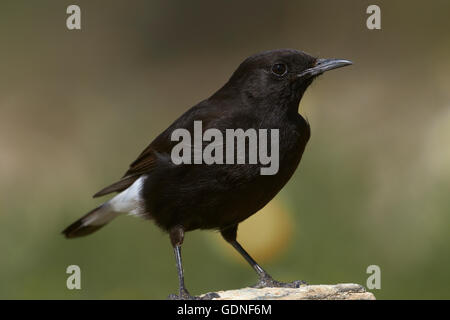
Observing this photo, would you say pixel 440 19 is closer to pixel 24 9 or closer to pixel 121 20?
pixel 121 20

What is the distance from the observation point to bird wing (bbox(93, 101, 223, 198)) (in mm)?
4975

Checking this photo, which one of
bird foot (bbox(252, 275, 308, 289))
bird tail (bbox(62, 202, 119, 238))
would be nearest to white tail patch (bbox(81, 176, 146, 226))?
bird tail (bbox(62, 202, 119, 238))

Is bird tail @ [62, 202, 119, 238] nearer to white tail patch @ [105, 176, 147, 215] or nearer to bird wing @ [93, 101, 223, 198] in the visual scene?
white tail patch @ [105, 176, 147, 215]

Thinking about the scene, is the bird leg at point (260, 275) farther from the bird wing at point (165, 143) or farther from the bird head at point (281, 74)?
the bird head at point (281, 74)

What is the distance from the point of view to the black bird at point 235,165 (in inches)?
186

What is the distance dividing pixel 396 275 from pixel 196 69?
5024 millimetres

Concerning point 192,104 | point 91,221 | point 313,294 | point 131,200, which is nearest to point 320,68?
point 313,294

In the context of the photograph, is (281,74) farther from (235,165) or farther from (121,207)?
(121,207)

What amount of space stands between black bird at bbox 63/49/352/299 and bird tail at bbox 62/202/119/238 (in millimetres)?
698

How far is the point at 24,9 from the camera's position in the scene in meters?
10.3

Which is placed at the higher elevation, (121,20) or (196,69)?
(121,20)

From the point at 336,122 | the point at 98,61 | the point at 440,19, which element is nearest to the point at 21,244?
the point at 336,122

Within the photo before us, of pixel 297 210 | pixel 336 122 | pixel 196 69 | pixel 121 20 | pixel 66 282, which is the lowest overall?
pixel 66 282

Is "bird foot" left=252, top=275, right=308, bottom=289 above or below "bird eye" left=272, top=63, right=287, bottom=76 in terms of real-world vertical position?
below
